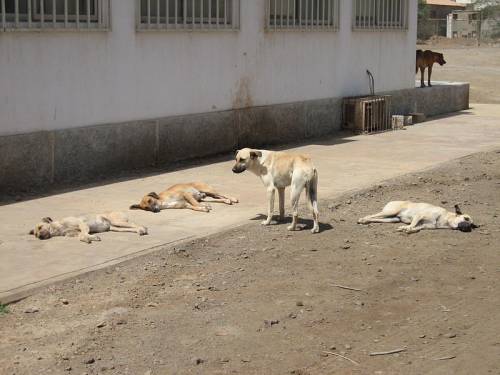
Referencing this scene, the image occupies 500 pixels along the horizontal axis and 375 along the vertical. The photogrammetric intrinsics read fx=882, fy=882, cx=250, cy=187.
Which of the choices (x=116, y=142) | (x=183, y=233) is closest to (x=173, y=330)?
(x=183, y=233)

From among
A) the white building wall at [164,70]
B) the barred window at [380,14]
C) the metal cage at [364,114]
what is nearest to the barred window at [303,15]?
the white building wall at [164,70]

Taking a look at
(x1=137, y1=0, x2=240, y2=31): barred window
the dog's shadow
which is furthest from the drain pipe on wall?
the dog's shadow

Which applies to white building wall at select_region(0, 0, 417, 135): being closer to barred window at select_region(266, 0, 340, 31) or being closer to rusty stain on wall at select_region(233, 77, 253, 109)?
rusty stain on wall at select_region(233, 77, 253, 109)

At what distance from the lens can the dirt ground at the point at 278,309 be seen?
5.43 metres

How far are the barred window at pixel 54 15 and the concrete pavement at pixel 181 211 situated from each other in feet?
7.05

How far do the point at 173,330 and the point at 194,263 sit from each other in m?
1.81

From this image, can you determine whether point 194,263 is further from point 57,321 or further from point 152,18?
point 152,18

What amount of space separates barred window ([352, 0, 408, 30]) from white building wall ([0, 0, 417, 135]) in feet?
0.82

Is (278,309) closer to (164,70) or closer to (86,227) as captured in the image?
(86,227)

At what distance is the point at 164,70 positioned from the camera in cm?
1320

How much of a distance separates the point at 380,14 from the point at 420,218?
1106 centimetres

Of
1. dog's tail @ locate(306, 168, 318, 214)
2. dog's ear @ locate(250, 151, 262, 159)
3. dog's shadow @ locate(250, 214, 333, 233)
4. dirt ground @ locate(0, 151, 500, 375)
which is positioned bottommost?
dirt ground @ locate(0, 151, 500, 375)

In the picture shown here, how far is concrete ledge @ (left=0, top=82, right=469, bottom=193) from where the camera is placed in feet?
36.2

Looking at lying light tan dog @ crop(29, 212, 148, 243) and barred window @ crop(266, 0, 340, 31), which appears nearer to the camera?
lying light tan dog @ crop(29, 212, 148, 243)
